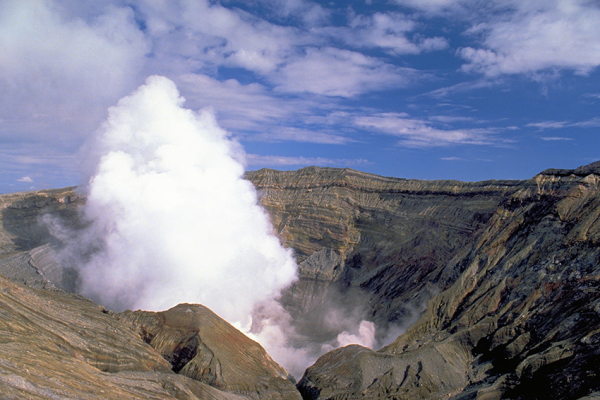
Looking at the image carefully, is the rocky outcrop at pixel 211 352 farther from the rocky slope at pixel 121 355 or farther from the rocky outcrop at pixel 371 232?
the rocky outcrop at pixel 371 232

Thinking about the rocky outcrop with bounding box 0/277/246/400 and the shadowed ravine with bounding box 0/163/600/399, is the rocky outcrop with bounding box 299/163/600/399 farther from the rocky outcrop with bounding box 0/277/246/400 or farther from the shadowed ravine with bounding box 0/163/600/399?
the rocky outcrop with bounding box 0/277/246/400

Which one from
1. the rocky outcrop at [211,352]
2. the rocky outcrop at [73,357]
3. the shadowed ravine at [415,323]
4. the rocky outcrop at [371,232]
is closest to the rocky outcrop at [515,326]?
the shadowed ravine at [415,323]

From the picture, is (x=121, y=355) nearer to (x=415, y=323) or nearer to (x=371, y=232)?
(x=415, y=323)

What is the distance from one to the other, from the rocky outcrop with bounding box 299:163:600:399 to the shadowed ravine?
0.08 m

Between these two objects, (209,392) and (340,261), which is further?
(340,261)

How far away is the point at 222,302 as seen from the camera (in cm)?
3978

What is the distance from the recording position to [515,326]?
22172 millimetres

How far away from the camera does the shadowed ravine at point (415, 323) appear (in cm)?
1750

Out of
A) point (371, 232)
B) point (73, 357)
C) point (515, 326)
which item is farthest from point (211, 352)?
point (371, 232)

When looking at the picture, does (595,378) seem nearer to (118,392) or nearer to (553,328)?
(553,328)

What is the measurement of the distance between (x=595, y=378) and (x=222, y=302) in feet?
99.5

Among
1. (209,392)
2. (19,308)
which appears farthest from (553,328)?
(19,308)

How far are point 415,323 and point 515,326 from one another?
6.34m

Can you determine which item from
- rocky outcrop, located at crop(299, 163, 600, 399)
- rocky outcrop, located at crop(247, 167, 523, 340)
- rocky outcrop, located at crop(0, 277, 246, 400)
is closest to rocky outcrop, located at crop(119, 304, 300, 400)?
rocky outcrop, located at crop(0, 277, 246, 400)
